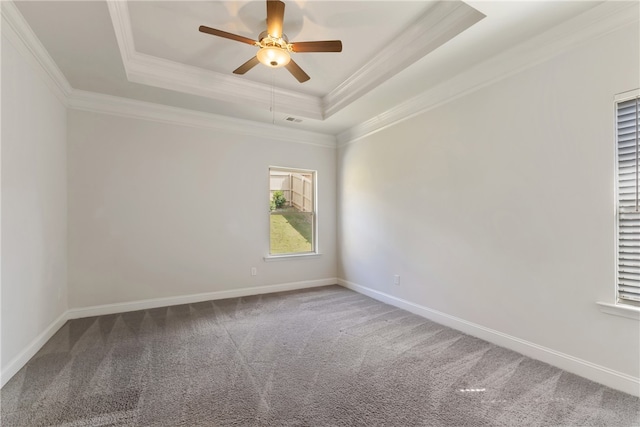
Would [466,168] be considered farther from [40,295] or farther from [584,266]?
[40,295]

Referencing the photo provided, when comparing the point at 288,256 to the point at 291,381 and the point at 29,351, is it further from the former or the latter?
the point at 29,351

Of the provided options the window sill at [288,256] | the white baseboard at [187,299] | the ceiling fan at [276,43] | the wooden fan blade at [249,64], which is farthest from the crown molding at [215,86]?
the white baseboard at [187,299]

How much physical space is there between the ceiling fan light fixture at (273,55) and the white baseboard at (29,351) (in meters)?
3.21

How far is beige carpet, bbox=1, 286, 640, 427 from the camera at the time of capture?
1.75 meters

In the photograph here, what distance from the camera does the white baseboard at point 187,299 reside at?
347 cm

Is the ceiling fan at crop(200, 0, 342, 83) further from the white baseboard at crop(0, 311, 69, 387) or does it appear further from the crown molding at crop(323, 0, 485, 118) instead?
the white baseboard at crop(0, 311, 69, 387)

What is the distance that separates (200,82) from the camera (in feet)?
11.3

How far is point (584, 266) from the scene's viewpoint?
2.17 metres

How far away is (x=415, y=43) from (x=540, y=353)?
10.1ft

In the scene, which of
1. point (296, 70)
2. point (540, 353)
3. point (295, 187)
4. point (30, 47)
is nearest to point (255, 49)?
point (296, 70)

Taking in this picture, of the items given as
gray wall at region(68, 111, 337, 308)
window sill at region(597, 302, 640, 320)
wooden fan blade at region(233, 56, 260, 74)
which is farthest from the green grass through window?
window sill at region(597, 302, 640, 320)

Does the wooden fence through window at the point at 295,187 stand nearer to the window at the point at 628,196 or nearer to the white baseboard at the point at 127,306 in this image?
the white baseboard at the point at 127,306

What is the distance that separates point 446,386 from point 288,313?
2078mm

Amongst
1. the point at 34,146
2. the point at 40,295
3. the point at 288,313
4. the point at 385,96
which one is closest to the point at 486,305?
the point at 288,313
